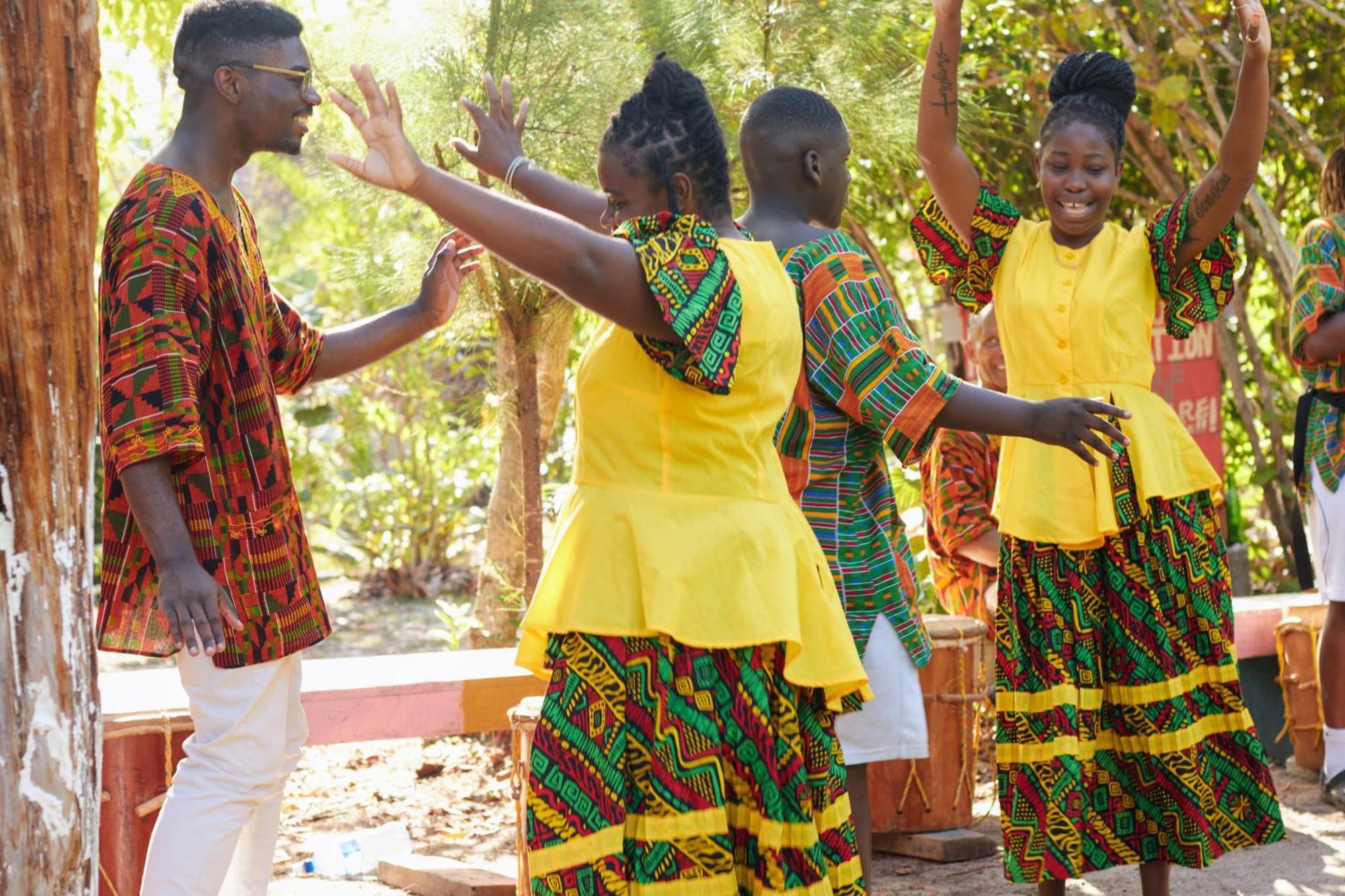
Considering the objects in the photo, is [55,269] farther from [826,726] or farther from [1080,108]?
[1080,108]

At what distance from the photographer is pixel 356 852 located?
4.60 meters

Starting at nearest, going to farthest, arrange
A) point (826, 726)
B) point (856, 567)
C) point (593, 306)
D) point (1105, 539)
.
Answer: point (593, 306) < point (826, 726) < point (856, 567) < point (1105, 539)

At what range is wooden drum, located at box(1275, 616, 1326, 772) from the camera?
564cm

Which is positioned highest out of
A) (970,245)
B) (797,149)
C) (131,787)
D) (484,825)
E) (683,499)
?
(797,149)

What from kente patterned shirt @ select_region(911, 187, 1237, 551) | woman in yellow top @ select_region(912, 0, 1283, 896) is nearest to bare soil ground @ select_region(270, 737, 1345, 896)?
woman in yellow top @ select_region(912, 0, 1283, 896)

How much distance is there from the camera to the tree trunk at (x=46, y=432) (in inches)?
102

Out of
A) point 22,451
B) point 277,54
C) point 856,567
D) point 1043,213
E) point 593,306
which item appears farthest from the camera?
point 1043,213

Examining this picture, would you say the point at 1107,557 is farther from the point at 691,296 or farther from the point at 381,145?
the point at 381,145

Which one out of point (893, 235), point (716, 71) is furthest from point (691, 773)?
point (893, 235)

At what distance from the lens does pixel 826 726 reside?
2.83 m

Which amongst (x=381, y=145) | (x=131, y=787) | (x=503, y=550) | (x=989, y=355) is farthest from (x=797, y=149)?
(x=503, y=550)

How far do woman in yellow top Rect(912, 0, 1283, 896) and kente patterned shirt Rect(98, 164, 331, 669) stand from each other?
164cm

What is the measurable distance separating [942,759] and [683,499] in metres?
2.50

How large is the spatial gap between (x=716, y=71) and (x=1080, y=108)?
6.37 ft
